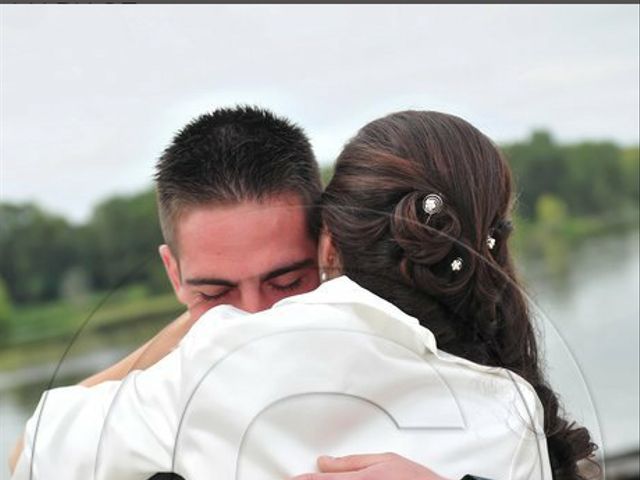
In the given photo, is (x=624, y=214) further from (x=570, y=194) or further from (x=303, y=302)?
(x=303, y=302)

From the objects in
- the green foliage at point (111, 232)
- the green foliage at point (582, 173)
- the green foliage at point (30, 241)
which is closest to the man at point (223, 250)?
the green foliage at point (111, 232)

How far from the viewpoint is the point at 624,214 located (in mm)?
3537

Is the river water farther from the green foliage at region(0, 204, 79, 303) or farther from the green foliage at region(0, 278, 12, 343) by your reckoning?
the green foliage at region(0, 204, 79, 303)

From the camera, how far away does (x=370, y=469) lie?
654mm

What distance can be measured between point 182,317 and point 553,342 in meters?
0.25

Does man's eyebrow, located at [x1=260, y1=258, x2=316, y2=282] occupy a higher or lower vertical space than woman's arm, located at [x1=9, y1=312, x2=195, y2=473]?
higher

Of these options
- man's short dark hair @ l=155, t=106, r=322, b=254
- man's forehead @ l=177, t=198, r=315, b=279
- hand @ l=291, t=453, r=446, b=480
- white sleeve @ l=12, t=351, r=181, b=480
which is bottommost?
hand @ l=291, t=453, r=446, b=480

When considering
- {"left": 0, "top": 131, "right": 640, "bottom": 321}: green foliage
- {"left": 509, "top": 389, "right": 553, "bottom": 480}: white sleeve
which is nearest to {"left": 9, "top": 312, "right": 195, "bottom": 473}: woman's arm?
{"left": 509, "top": 389, "right": 553, "bottom": 480}: white sleeve

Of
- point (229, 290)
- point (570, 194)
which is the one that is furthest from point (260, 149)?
point (570, 194)

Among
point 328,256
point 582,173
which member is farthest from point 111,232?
point 328,256

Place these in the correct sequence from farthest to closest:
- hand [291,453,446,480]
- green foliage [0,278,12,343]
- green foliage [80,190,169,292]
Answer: green foliage [0,278,12,343] → green foliage [80,190,169,292] → hand [291,453,446,480]

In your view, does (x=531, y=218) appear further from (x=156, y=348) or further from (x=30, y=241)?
(x=156, y=348)

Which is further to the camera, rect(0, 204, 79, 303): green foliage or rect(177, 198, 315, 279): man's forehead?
rect(0, 204, 79, 303): green foliage

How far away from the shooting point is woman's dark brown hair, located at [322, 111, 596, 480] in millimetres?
719
